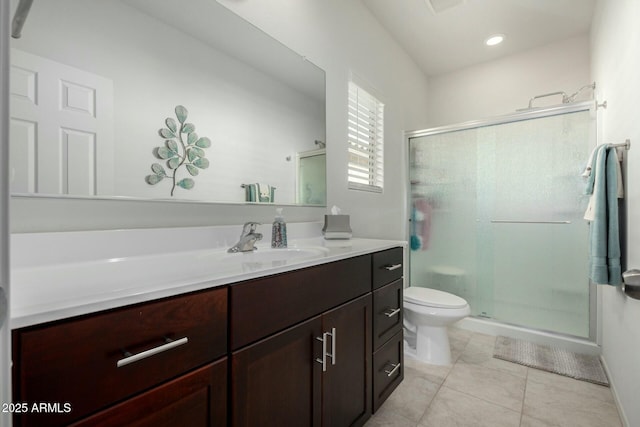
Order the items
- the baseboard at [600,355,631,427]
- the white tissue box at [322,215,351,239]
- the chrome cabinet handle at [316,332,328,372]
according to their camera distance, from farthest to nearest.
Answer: the white tissue box at [322,215,351,239] < the baseboard at [600,355,631,427] < the chrome cabinet handle at [316,332,328,372]

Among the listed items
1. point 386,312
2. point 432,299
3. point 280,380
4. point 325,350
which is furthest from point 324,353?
point 432,299

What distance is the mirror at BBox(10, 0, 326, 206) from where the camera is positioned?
0.82 meters

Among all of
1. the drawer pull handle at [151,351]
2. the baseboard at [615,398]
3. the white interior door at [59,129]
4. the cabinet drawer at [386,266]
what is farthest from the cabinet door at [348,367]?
the baseboard at [615,398]

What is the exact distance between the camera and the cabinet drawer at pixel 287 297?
2.53 ft

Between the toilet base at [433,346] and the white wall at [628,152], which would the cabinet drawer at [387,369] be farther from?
the white wall at [628,152]

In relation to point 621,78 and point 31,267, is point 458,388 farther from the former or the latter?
point 31,267

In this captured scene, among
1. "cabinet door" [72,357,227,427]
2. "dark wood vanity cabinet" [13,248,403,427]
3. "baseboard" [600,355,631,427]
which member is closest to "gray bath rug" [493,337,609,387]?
"baseboard" [600,355,631,427]

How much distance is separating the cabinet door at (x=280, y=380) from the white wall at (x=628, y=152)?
132 centimetres

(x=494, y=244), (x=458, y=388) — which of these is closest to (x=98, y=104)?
(x=458, y=388)

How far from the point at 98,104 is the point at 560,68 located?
3.59 metres

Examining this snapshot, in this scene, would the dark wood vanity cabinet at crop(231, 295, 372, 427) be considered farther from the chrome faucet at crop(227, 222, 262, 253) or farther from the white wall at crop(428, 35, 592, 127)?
the white wall at crop(428, 35, 592, 127)

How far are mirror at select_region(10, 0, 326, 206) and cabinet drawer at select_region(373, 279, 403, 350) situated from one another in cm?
67

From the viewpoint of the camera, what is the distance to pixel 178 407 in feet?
2.07

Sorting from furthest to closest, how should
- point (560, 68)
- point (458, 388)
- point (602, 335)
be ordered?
point (560, 68) < point (602, 335) < point (458, 388)
